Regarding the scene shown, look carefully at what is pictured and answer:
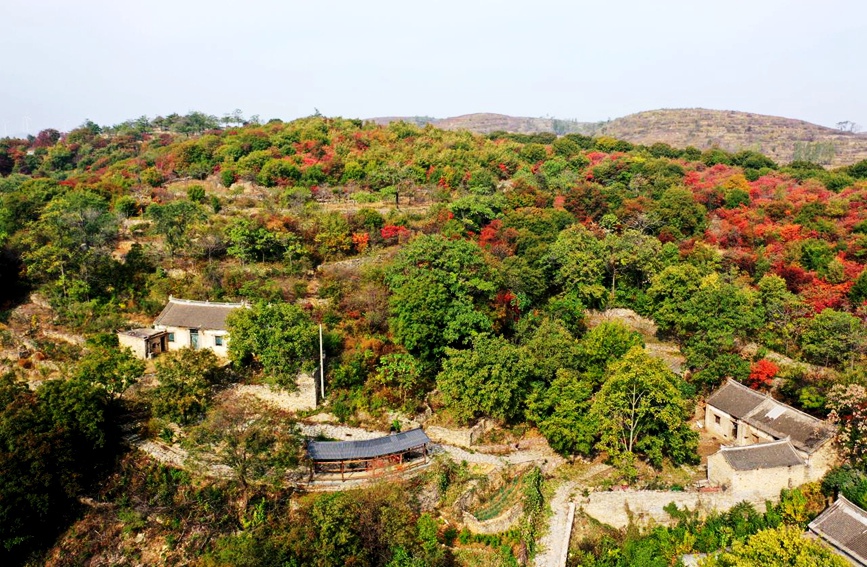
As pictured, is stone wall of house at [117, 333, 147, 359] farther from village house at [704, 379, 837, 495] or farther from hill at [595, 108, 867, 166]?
hill at [595, 108, 867, 166]

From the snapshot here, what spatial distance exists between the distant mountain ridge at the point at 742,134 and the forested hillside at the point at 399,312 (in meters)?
34.2

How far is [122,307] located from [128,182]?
673 inches

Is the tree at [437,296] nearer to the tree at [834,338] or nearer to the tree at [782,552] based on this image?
the tree at [782,552]

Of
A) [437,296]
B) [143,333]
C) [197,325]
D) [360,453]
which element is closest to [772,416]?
[437,296]

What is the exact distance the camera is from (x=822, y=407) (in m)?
20.1

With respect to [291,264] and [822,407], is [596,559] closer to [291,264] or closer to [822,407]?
[822,407]

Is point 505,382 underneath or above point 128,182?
underneath

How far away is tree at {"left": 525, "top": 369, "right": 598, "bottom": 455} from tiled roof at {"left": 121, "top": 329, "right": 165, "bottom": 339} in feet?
49.9

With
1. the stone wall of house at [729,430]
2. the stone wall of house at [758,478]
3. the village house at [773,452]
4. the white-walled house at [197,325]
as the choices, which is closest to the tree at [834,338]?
the village house at [773,452]

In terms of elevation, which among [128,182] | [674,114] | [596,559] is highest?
[674,114]

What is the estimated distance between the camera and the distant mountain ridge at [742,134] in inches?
2832

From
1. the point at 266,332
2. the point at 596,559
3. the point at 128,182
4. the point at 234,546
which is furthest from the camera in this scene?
the point at 128,182

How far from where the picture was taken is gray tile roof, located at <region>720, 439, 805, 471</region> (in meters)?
17.7

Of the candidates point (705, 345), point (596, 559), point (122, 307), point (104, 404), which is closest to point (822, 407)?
point (705, 345)
